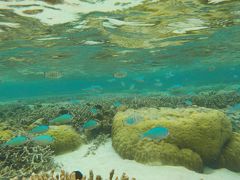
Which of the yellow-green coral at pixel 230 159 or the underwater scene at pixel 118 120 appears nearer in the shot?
the underwater scene at pixel 118 120

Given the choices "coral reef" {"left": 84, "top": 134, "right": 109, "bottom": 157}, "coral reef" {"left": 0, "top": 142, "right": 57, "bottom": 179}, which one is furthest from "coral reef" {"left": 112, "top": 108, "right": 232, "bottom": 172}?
"coral reef" {"left": 0, "top": 142, "right": 57, "bottom": 179}

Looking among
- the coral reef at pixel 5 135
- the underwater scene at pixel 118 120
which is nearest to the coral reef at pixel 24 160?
the underwater scene at pixel 118 120

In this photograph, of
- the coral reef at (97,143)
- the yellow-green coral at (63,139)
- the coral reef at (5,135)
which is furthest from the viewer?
the coral reef at (97,143)

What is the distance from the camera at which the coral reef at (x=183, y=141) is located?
9.23 meters

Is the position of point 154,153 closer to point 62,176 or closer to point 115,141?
point 115,141

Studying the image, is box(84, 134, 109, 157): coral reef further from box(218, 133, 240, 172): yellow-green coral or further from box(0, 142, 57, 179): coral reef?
box(218, 133, 240, 172): yellow-green coral

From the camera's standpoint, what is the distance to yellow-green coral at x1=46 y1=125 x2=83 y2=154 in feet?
33.9

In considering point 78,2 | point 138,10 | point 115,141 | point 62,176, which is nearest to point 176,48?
point 138,10

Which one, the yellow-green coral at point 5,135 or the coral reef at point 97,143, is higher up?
the yellow-green coral at point 5,135

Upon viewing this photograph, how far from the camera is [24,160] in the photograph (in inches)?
342

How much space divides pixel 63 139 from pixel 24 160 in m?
2.11

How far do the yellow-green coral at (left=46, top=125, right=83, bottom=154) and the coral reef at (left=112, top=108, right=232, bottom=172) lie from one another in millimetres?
1773

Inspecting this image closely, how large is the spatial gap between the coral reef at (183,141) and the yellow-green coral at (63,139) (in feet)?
5.82

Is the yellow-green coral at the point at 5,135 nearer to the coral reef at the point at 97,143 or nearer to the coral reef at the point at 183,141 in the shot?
the coral reef at the point at 97,143
